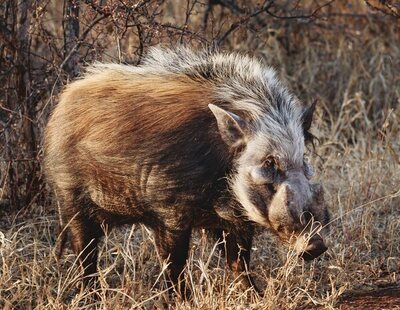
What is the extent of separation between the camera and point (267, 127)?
15.0ft

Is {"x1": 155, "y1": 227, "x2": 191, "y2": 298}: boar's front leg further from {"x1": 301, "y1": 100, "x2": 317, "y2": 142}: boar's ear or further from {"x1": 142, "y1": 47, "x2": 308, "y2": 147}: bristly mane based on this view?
{"x1": 301, "y1": 100, "x2": 317, "y2": 142}: boar's ear

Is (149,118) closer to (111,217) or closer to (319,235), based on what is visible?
(111,217)

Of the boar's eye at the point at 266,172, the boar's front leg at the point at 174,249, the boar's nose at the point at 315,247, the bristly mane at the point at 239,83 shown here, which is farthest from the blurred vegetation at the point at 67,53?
the boar's nose at the point at 315,247

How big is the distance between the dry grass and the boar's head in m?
0.24

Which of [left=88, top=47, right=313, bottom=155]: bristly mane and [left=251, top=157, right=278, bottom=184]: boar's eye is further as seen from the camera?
[left=88, top=47, right=313, bottom=155]: bristly mane

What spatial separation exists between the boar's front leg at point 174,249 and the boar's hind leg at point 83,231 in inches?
17.0

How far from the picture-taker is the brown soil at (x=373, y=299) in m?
4.68

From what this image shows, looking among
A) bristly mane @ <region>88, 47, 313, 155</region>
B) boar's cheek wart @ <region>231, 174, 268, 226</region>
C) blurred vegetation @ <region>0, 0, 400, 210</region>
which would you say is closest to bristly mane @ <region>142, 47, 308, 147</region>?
bristly mane @ <region>88, 47, 313, 155</region>

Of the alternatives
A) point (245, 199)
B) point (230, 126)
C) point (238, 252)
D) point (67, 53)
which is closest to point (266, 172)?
point (245, 199)

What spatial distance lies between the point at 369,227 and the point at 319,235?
1493mm

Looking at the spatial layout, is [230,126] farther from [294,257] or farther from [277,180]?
[294,257]

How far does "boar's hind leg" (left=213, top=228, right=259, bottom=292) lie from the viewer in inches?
193

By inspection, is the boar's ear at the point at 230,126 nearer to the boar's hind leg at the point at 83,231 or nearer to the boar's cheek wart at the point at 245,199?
the boar's cheek wart at the point at 245,199

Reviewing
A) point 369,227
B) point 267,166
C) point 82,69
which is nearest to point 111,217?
point 267,166
